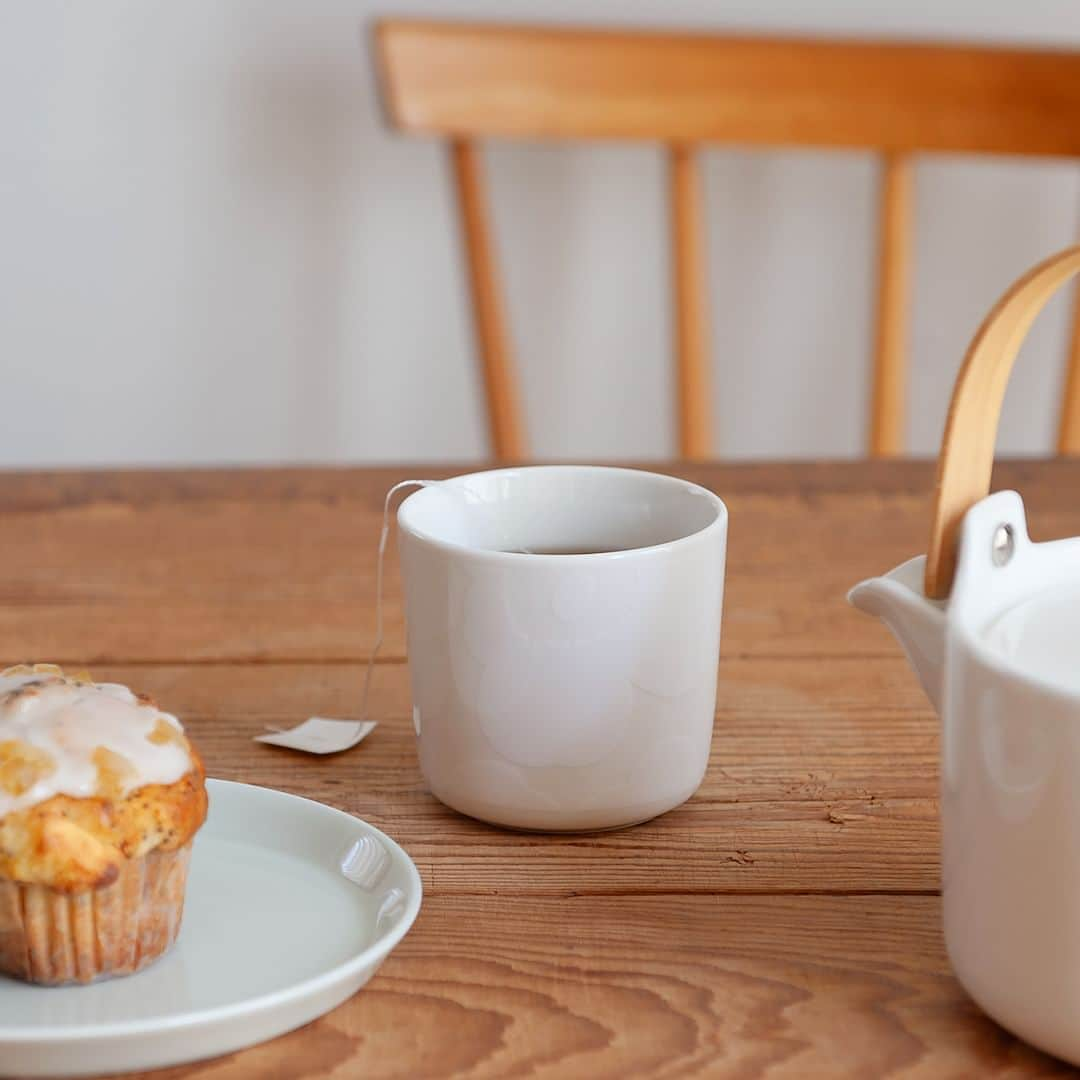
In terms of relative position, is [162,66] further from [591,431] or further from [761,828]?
[761,828]

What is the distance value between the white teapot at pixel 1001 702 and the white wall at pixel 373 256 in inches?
50.3

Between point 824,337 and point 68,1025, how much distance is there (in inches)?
58.5

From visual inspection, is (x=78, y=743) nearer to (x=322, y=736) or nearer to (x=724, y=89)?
(x=322, y=736)

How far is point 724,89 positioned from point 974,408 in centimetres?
100

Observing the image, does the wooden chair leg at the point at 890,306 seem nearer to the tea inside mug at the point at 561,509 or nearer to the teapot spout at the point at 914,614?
the tea inside mug at the point at 561,509

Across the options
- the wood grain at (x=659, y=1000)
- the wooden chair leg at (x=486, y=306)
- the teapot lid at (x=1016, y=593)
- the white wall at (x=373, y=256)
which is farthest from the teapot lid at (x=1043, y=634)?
the white wall at (x=373, y=256)

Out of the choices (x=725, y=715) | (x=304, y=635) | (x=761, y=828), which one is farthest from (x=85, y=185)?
(x=761, y=828)

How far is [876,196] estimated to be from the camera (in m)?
1.72

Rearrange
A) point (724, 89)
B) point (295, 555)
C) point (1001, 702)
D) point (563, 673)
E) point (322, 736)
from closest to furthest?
point (1001, 702) < point (563, 673) < point (322, 736) < point (295, 555) < point (724, 89)

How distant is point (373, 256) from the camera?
1.72m

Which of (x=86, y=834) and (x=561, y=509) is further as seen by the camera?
(x=561, y=509)

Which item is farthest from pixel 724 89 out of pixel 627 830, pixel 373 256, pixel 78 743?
pixel 78 743

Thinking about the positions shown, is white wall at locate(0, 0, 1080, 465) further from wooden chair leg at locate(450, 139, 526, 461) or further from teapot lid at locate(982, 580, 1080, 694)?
teapot lid at locate(982, 580, 1080, 694)

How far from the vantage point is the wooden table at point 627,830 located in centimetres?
43
